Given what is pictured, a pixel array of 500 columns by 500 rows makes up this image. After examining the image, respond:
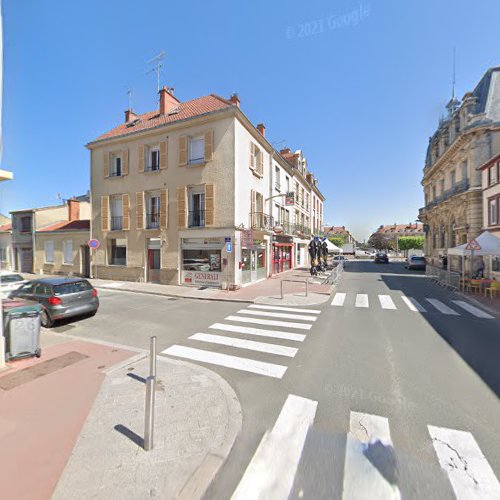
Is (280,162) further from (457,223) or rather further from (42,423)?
(42,423)

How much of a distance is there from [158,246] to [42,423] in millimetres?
12269

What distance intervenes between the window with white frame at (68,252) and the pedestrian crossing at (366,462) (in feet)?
65.1

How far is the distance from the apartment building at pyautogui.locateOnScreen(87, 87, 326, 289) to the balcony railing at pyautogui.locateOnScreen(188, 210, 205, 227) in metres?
0.05

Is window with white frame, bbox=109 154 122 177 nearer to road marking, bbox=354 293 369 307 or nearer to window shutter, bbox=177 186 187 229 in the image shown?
window shutter, bbox=177 186 187 229

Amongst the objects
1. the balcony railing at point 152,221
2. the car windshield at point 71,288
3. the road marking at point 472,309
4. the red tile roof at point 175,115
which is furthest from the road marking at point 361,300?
the balcony railing at point 152,221

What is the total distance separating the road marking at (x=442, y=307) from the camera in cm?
838

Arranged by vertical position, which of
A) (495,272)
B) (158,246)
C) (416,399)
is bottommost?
(416,399)

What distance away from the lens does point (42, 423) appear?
3.03 m

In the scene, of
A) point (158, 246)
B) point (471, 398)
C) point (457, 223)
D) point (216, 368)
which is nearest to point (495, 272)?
point (457, 223)

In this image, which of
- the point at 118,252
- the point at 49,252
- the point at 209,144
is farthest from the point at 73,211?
the point at 209,144

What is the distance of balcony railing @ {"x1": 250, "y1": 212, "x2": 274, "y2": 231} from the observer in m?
14.5

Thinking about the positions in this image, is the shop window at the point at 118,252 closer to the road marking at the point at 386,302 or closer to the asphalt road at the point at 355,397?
the asphalt road at the point at 355,397

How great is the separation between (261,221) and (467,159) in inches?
622

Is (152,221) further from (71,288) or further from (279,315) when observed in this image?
(279,315)
